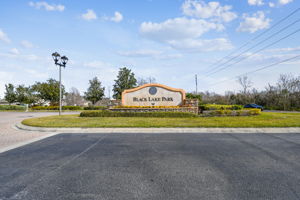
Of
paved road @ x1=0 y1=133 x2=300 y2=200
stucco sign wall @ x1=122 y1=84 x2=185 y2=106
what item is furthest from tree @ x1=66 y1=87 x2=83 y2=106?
paved road @ x1=0 y1=133 x2=300 y2=200

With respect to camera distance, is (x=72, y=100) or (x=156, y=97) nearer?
(x=156, y=97)

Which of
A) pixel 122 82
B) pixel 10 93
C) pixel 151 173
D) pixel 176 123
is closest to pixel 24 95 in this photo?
pixel 10 93

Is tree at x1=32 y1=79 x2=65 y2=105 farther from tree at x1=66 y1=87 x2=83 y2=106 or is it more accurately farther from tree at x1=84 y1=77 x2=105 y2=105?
tree at x1=66 y1=87 x2=83 y2=106

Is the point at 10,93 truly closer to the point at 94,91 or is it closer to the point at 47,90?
the point at 47,90

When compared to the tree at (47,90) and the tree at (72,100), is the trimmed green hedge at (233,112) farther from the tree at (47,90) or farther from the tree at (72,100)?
the tree at (72,100)

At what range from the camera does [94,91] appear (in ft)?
136

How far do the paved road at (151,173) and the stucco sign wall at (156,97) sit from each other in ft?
40.3

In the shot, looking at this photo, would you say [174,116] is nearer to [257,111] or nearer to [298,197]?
[257,111]

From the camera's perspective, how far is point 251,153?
4.70 meters

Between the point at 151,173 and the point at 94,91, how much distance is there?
41171 mm

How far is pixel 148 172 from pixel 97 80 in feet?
139

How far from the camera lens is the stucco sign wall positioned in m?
17.5

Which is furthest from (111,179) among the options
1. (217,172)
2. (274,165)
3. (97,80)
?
(97,80)

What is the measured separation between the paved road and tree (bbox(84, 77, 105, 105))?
37.9 meters
